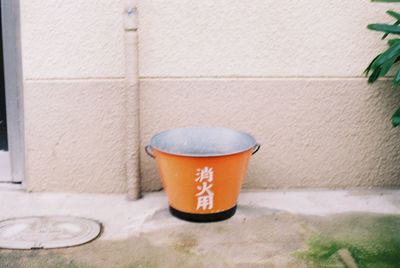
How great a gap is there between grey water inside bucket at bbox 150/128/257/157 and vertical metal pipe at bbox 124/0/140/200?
0.93ft

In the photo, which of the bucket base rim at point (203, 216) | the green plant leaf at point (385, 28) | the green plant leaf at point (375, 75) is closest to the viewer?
the bucket base rim at point (203, 216)

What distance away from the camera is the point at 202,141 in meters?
3.87

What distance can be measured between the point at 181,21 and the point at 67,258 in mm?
1867

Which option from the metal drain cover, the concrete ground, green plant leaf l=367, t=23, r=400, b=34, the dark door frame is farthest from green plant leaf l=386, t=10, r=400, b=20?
the dark door frame

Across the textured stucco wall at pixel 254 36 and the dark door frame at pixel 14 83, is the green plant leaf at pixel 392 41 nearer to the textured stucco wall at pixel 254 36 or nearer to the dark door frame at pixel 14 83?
the textured stucco wall at pixel 254 36

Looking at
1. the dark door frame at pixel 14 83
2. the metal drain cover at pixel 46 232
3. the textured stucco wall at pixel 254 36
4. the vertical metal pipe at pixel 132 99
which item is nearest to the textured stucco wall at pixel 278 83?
the textured stucco wall at pixel 254 36

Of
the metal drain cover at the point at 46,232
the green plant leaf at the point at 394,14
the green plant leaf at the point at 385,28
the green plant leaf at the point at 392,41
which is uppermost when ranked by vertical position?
the green plant leaf at the point at 394,14

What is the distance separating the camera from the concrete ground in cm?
314

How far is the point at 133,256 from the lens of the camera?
10.4 feet

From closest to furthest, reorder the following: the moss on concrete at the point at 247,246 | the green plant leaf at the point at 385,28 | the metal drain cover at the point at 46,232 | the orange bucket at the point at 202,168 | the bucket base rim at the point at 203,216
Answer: the moss on concrete at the point at 247,246 < the metal drain cover at the point at 46,232 < the orange bucket at the point at 202,168 < the bucket base rim at the point at 203,216 < the green plant leaf at the point at 385,28

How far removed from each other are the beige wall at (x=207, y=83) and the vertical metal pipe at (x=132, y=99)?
14cm

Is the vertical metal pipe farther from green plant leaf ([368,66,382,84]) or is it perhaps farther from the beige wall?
green plant leaf ([368,66,382,84])

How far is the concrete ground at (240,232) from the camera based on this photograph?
124 inches

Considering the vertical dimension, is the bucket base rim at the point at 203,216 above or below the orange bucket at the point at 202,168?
below
